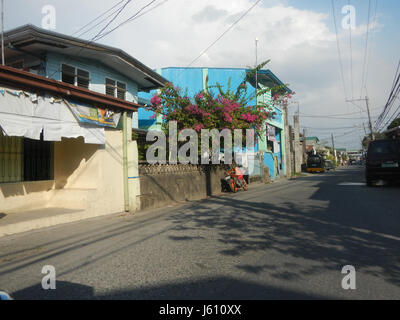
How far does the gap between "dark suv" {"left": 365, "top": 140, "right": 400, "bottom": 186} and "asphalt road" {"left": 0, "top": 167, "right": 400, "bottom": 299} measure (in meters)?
6.03

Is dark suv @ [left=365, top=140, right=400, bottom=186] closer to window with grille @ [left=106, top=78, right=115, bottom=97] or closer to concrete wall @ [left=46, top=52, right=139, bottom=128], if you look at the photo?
concrete wall @ [left=46, top=52, right=139, bottom=128]

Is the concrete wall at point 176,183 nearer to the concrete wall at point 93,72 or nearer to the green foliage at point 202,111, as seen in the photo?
the green foliage at point 202,111

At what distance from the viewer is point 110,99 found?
9.28m

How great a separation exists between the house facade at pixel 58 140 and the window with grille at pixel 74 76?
1.60 ft

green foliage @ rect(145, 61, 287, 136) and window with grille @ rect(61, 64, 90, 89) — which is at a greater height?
window with grille @ rect(61, 64, 90, 89)

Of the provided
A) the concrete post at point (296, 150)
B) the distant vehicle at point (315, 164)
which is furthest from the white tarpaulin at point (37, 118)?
the distant vehicle at point (315, 164)

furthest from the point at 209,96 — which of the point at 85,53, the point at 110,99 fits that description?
the point at 110,99

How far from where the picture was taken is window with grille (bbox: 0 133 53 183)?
8336mm

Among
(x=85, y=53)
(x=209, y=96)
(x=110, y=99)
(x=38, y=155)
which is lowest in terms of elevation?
(x=38, y=155)

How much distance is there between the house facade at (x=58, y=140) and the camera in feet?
23.3

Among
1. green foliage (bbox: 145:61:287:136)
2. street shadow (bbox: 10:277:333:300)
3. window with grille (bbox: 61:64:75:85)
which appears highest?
window with grille (bbox: 61:64:75:85)

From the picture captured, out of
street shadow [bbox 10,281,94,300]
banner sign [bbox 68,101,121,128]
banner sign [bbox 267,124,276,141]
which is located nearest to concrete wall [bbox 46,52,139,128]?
banner sign [bbox 68,101,121,128]
